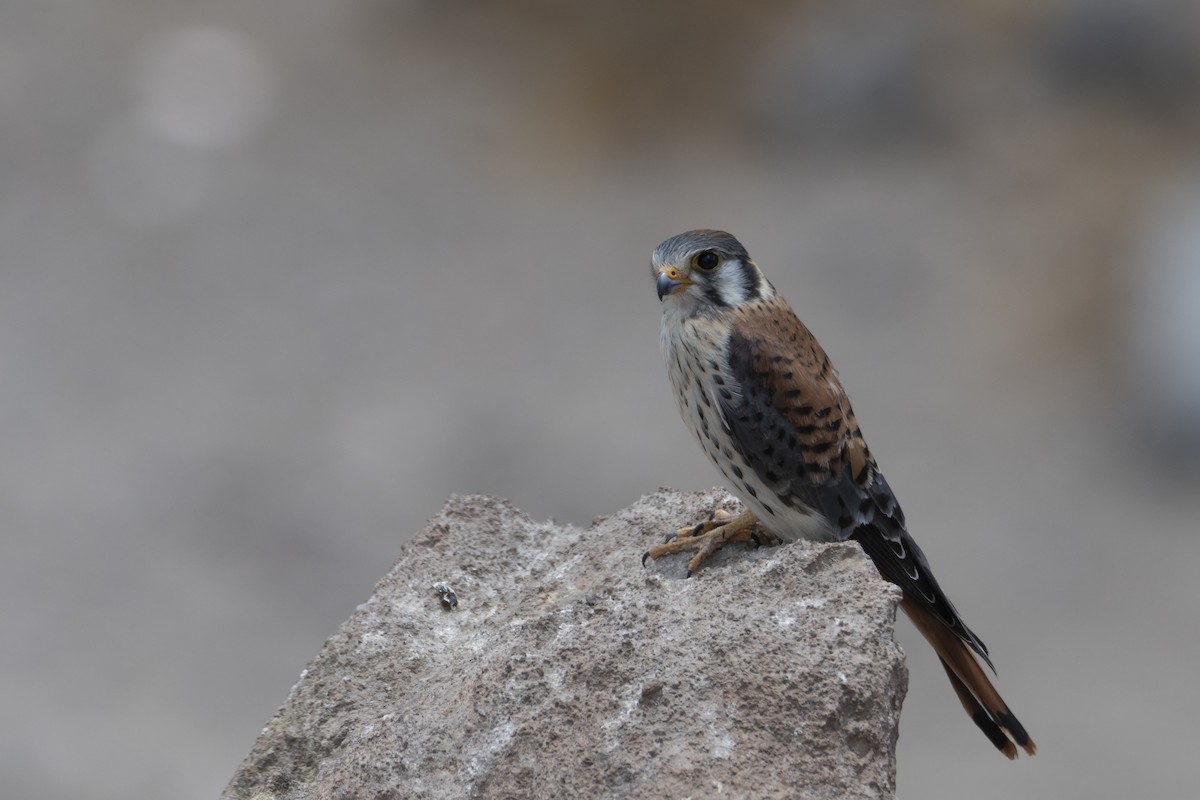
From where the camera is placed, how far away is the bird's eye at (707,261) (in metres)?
3.97

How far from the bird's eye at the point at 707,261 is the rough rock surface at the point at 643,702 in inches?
31.9

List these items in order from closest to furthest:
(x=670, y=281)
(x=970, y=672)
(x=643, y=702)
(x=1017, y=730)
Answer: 1. (x=643, y=702)
2. (x=1017, y=730)
3. (x=970, y=672)
4. (x=670, y=281)

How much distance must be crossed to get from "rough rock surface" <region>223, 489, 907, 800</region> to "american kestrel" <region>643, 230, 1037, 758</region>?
25 centimetres

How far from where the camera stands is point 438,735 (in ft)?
10.4

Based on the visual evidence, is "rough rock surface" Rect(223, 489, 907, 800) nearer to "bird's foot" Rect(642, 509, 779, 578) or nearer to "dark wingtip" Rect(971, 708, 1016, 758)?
"bird's foot" Rect(642, 509, 779, 578)

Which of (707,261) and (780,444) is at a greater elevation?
(707,261)

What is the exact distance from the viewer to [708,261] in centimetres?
399

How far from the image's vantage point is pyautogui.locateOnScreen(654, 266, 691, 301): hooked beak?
12.9 ft

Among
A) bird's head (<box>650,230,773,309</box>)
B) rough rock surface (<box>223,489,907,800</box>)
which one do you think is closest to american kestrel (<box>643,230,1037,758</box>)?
bird's head (<box>650,230,773,309</box>)

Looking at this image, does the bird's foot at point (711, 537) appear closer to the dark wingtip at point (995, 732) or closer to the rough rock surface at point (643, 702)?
the rough rock surface at point (643, 702)

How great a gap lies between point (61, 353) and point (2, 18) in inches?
255

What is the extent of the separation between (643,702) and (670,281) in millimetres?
1330

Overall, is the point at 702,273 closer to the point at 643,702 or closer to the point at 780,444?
the point at 780,444

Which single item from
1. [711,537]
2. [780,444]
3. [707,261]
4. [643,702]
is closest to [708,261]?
[707,261]
